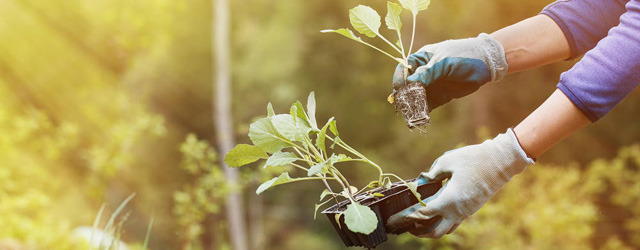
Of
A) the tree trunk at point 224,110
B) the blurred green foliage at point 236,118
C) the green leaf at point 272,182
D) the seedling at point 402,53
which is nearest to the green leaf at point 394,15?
the seedling at point 402,53

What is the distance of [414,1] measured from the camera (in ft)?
2.94

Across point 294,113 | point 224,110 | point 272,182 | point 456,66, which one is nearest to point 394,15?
point 456,66

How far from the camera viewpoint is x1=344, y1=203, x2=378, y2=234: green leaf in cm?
71

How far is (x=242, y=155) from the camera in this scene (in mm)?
839

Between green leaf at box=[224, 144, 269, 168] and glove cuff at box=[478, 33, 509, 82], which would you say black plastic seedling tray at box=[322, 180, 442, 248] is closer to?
green leaf at box=[224, 144, 269, 168]

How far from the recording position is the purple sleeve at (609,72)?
841 millimetres

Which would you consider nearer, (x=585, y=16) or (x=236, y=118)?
(x=585, y=16)

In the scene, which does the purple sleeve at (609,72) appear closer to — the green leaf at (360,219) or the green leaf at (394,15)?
the green leaf at (394,15)

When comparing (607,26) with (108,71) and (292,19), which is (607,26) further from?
(108,71)

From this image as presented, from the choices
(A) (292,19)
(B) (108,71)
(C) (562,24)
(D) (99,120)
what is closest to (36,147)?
(D) (99,120)

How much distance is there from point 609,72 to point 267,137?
55 centimetres

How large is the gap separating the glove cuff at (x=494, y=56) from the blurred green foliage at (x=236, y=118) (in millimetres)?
1579

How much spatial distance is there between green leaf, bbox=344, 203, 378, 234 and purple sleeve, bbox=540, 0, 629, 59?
0.57 metres

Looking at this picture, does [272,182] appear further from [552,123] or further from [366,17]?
[552,123]
